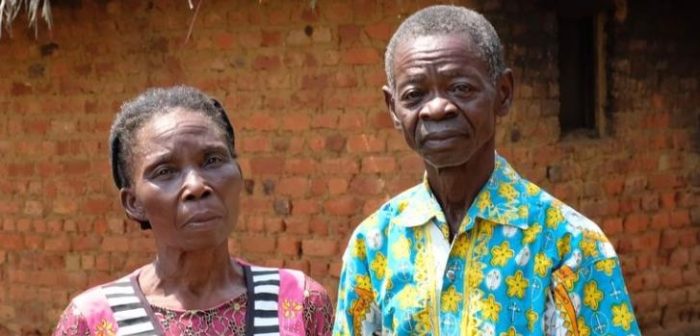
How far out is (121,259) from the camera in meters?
7.82

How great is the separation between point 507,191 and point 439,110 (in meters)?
0.25

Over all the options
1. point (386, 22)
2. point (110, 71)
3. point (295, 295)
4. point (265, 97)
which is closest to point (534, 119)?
point (386, 22)

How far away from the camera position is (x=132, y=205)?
9.57ft

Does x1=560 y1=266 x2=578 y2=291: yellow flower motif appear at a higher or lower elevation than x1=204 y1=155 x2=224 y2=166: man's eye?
lower

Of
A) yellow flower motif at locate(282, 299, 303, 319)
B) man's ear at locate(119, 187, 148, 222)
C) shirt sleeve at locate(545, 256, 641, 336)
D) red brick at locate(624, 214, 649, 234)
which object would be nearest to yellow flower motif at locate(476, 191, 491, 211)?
shirt sleeve at locate(545, 256, 641, 336)

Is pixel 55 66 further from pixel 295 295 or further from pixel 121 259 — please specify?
pixel 295 295

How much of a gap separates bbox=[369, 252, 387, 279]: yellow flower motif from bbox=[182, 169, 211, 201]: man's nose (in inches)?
15.4

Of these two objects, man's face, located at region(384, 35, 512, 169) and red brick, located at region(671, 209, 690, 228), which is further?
red brick, located at region(671, 209, 690, 228)

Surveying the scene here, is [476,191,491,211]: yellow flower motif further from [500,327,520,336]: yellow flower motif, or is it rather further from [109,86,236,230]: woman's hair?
[109,86,236,230]: woman's hair

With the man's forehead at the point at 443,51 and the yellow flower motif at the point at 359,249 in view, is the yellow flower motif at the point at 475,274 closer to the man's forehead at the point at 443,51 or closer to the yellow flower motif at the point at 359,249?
the yellow flower motif at the point at 359,249

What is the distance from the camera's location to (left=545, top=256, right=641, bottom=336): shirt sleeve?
2684 mm

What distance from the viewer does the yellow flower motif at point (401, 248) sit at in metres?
2.83

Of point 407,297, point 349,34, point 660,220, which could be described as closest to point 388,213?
point 407,297

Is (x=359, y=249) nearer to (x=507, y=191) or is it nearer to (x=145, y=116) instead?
(x=507, y=191)
